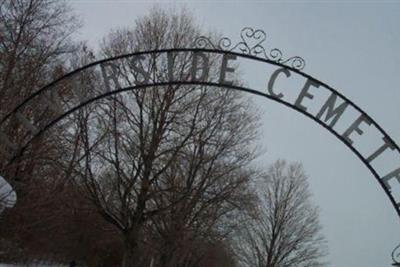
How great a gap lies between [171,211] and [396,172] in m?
17.3

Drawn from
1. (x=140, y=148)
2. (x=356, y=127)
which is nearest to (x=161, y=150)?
(x=140, y=148)

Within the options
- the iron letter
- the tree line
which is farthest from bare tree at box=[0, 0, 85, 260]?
the iron letter

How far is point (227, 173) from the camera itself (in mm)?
26406

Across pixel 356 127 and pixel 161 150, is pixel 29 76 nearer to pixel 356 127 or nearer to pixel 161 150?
pixel 161 150

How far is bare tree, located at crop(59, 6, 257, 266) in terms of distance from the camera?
24.7m

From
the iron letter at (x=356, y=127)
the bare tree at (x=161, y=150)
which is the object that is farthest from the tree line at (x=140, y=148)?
the iron letter at (x=356, y=127)

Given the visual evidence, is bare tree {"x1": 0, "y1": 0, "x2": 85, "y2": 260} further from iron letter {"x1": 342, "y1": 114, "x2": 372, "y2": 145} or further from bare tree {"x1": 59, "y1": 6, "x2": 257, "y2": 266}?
iron letter {"x1": 342, "y1": 114, "x2": 372, "y2": 145}

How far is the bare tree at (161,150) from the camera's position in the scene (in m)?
24.7

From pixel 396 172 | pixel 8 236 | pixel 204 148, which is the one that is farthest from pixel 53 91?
pixel 204 148

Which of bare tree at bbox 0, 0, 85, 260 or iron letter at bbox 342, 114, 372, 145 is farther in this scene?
bare tree at bbox 0, 0, 85, 260

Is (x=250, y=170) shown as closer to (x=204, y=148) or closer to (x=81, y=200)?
(x=204, y=148)

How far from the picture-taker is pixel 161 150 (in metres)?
25.4

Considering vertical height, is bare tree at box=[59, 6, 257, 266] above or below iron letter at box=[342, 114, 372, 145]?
above

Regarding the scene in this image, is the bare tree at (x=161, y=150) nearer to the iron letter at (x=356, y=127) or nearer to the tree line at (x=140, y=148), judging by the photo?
the tree line at (x=140, y=148)
